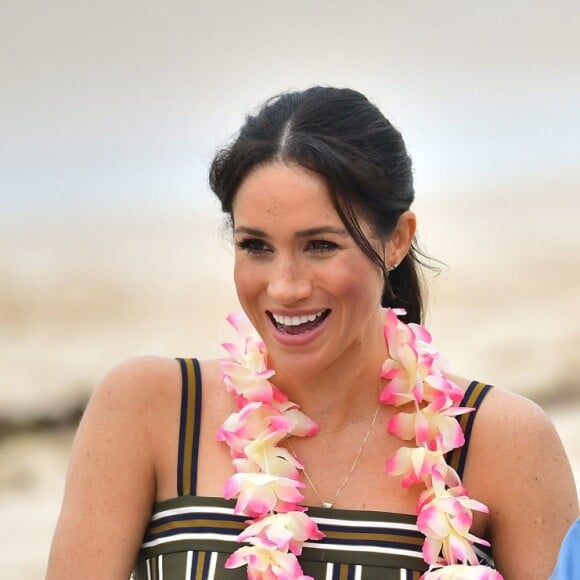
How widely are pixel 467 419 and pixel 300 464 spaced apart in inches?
12.8

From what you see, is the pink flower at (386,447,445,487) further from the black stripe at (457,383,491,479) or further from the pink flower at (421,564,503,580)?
the pink flower at (421,564,503,580)

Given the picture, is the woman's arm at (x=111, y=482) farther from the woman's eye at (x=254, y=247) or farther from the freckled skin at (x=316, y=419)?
the woman's eye at (x=254, y=247)

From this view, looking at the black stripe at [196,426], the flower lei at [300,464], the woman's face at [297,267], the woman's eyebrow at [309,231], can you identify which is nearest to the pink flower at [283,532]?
the flower lei at [300,464]

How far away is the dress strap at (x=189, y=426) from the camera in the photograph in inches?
91.6

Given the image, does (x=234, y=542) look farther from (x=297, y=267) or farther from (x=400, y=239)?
(x=400, y=239)

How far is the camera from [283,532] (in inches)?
87.7

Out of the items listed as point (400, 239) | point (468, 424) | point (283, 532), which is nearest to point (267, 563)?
point (283, 532)

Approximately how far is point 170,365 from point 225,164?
395 mm

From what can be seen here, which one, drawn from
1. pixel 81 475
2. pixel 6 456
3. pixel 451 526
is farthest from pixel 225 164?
pixel 6 456

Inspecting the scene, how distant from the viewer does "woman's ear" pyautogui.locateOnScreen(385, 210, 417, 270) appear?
7.85 ft

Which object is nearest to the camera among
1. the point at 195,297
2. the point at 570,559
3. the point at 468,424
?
the point at 570,559

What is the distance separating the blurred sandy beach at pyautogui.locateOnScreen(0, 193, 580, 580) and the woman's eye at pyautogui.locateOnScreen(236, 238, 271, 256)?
3.03 metres

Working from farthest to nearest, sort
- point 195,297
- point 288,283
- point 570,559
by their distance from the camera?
1. point 195,297
2. point 288,283
3. point 570,559

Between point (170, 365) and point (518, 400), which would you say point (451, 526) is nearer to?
point (518, 400)
